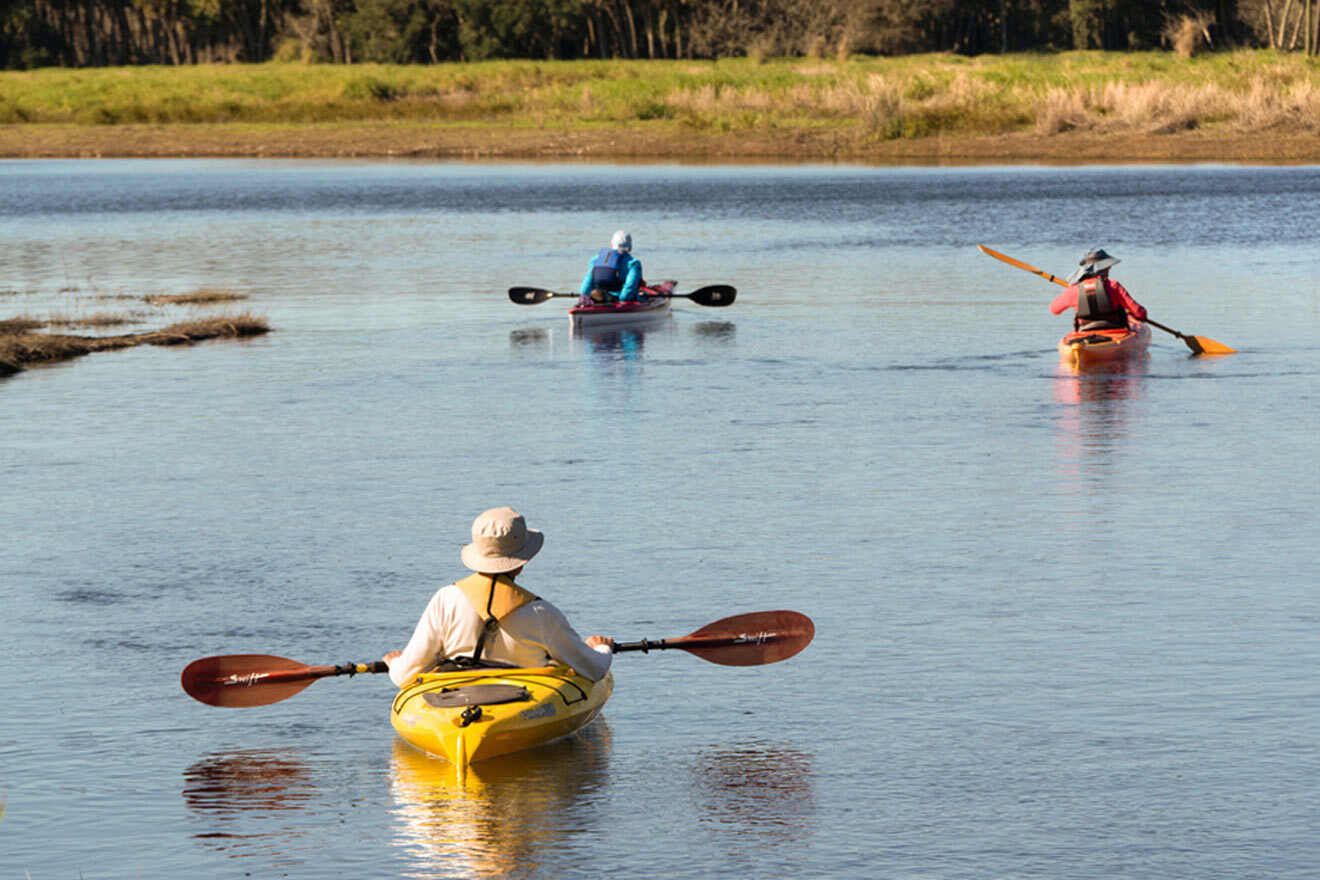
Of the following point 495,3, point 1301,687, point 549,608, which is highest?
point 495,3

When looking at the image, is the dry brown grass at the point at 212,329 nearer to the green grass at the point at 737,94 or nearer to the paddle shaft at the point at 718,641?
the paddle shaft at the point at 718,641

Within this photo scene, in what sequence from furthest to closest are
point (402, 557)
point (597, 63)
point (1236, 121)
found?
point (597, 63)
point (1236, 121)
point (402, 557)

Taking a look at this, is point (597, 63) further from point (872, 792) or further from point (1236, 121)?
point (872, 792)

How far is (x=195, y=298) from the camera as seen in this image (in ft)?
97.1

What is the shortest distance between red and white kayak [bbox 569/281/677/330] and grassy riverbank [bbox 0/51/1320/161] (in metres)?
33.9

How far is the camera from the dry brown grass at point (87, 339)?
2364 cm

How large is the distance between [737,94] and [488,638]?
202ft

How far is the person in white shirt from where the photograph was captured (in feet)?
29.1

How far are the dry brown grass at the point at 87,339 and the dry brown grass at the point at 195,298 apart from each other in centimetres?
197

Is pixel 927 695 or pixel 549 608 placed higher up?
pixel 549 608

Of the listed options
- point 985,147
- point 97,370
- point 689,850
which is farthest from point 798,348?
point 985,147

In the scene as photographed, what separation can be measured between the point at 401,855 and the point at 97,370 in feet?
53.2

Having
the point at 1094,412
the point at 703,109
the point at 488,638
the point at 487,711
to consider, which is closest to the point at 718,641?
the point at 488,638

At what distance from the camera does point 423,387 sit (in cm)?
2117
